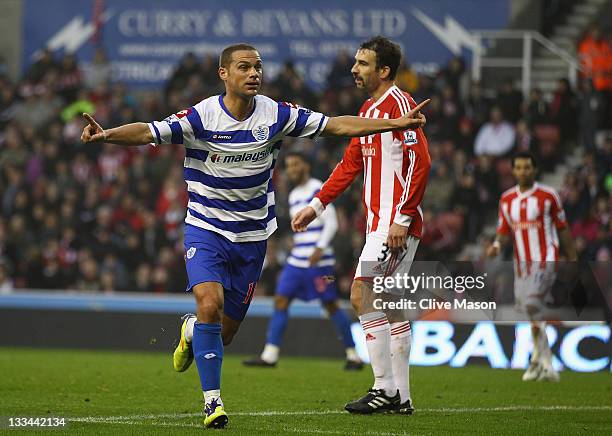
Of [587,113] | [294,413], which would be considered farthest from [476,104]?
[294,413]

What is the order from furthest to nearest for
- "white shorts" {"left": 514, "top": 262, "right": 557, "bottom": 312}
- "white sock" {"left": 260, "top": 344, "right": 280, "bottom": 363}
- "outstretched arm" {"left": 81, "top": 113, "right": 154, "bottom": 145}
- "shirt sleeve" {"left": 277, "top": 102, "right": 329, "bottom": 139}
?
"white sock" {"left": 260, "top": 344, "right": 280, "bottom": 363}
"white shorts" {"left": 514, "top": 262, "right": 557, "bottom": 312}
"shirt sleeve" {"left": 277, "top": 102, "right": 329, "bottom": 139}
"outstretched arm" {"left": 81, "top": 113, "right": 154, "bottom": 145}

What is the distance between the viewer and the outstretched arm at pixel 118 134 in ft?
24.6

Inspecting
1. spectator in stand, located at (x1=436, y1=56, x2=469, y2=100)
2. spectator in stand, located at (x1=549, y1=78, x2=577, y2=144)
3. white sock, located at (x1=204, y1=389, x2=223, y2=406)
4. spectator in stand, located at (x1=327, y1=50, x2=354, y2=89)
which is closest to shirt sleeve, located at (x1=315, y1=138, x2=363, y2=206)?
white sock, located at (x1=204, y1=389, x2=223, y2=406)

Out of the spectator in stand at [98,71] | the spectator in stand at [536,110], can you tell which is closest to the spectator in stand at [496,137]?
the spectator in stand at [536,110]

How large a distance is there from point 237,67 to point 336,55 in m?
16.4

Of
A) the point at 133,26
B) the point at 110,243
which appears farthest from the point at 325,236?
the point at 133,26

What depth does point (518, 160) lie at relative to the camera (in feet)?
43.8

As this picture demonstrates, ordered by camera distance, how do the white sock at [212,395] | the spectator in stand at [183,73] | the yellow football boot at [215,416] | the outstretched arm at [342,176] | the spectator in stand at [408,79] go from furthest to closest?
the spectator in stand at [183,73]
the spectator in stand at [408,79]
the outstretched arm at [342,176]
the white sock at [212,395]
the yellow football boot at [215,416]

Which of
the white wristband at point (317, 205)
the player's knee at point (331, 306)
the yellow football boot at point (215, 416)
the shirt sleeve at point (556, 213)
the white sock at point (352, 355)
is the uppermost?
the shirt sleeve at point (556, 213)

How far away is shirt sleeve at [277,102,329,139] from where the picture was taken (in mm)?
8422

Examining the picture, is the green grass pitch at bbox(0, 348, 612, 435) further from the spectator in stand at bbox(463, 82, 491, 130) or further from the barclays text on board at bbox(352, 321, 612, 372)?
the spectator in stand at bbox(463, 82, 491, 130)

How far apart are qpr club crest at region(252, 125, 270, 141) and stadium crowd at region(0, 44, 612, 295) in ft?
34.1

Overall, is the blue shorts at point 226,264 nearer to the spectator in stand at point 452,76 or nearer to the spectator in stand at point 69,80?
the spectator in stand at point 452,76

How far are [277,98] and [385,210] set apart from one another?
1309 cm
